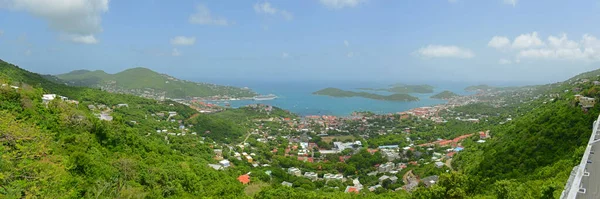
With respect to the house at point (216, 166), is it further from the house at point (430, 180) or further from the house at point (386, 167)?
the house at point (430, 180)

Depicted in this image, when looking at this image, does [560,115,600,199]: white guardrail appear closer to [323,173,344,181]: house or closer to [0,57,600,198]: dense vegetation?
[0,57,600,198]: dense vegetation

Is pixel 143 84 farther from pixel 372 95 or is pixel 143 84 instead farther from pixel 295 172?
pixel 295 172

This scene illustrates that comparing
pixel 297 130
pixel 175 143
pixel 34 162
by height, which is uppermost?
pixel 34 162

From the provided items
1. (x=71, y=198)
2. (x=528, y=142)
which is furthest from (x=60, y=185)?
(x=528, y=142)

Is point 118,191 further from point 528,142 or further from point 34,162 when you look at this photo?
point 528,142

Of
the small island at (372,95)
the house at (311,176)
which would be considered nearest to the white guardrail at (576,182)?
the house at (311,176)

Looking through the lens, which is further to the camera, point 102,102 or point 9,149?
point 102,102

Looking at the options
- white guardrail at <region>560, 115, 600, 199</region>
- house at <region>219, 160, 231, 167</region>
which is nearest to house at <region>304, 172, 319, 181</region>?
house at <region>219, 160, 231, 167</region>

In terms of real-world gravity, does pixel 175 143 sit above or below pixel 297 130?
above

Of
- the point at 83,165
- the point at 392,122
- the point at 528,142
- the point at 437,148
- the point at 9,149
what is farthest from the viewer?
the point at 392,122
